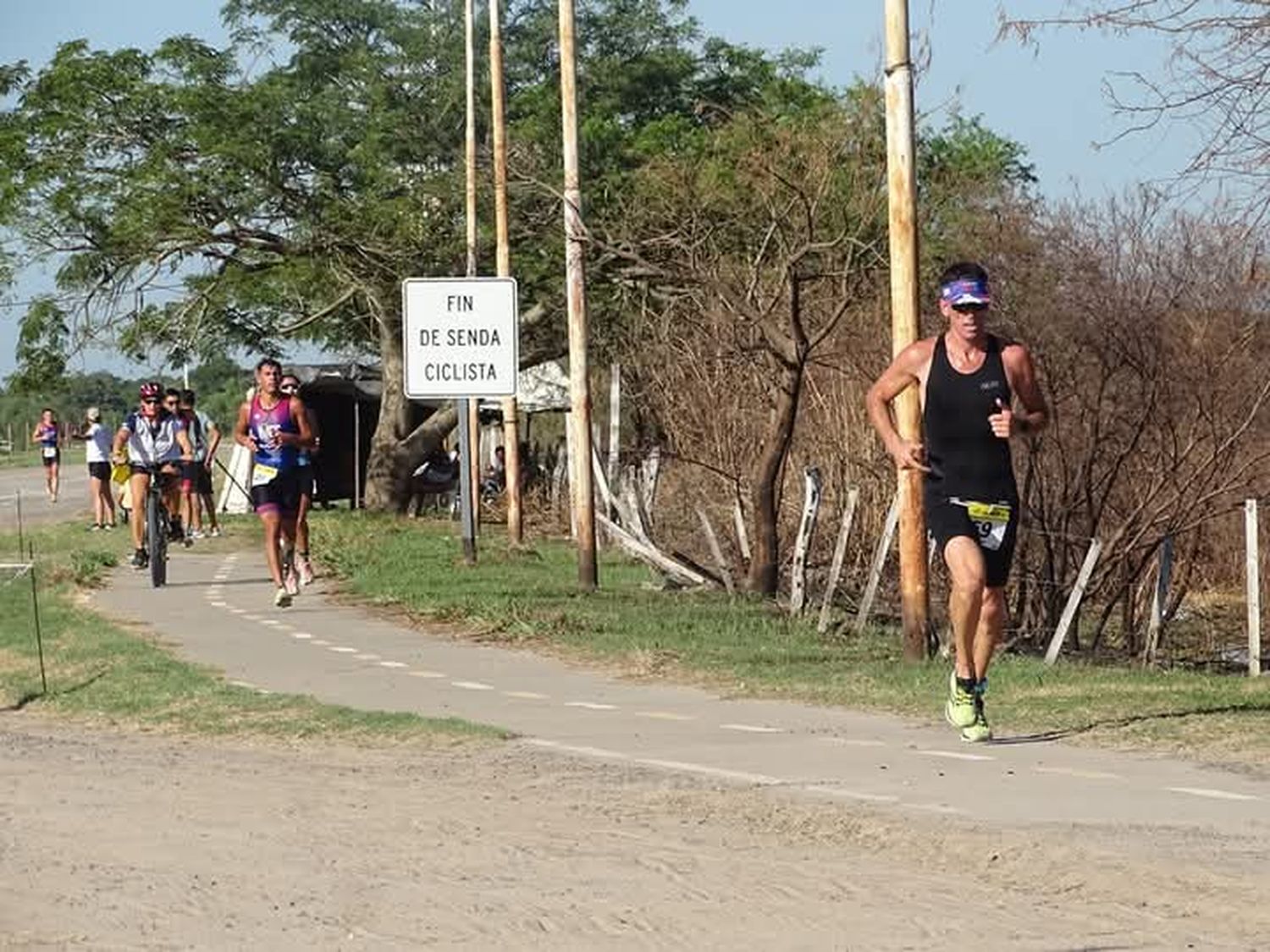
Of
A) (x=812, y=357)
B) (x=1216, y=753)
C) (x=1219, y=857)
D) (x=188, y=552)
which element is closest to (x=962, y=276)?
(x=1216, y=753)

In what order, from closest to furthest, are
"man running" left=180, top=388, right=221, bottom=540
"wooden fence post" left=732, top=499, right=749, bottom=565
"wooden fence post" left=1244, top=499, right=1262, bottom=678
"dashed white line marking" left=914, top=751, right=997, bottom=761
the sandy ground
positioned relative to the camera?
the sandy ground
"dashed white line marking" left=914, top=751, right=997, bottom=761
"wooden fence post" left=1244, top=499, right=1262, bottom=678
"wooden fence post" left=732, top=499, right=749, bottom=565
"man running" left=180, top=388, right=221, bottom=540

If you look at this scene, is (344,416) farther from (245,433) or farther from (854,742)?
(854,742)

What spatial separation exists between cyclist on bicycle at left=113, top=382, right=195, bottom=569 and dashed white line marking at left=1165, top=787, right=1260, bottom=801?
1509 centimetres

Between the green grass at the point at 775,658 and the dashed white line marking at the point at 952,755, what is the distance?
80 cm

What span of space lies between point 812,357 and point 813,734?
1187cm

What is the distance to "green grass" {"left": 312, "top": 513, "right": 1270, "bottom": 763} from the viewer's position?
39.5 ft

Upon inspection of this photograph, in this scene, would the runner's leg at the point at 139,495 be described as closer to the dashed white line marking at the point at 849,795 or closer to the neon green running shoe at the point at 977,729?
the neon green running shoe at the point at 977,729

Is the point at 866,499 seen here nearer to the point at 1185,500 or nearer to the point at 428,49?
the point at 1185,500

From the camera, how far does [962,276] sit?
11.0 m

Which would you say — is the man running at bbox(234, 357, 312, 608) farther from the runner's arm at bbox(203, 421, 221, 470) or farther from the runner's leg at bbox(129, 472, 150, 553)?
the runner's arm at bbox(203, 421, 221, 470)

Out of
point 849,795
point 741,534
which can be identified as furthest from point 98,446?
point 849,795

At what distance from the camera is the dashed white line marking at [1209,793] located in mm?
9586

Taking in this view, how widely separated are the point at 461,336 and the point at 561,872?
1615 centimetres

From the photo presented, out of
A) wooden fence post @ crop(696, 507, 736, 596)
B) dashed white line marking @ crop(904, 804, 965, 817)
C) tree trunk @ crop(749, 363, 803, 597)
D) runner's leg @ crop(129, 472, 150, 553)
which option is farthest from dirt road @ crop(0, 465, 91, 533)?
dashed white line marking @ crop(904, 804, 965, 817)
